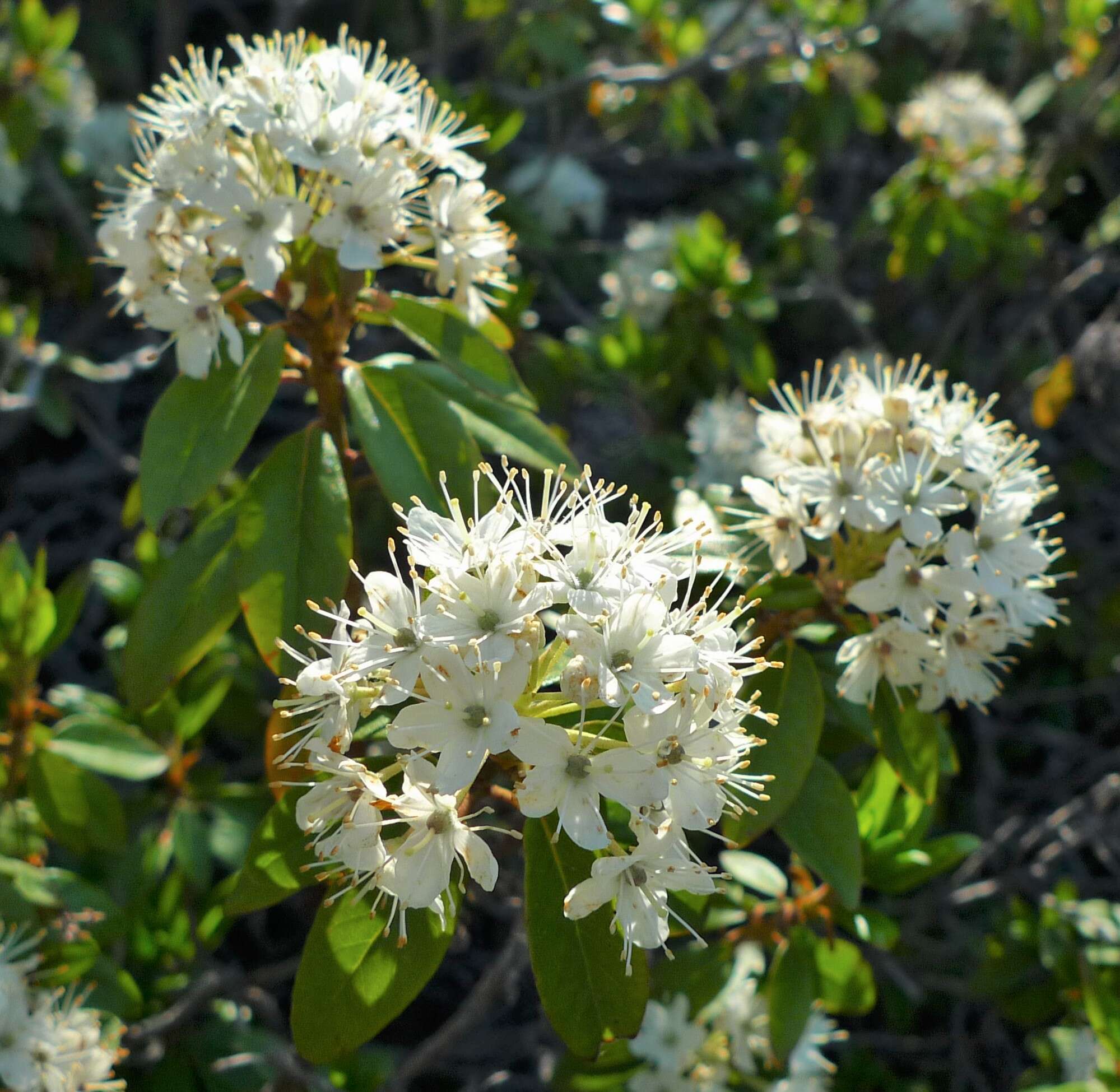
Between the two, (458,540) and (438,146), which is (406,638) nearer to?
(458,540)

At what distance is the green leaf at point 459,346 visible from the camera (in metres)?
1.64

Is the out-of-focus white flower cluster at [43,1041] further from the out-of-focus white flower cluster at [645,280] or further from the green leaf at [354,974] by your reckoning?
the out-of-focus white flower cluster at [645,280]

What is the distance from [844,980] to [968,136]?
2596 mm

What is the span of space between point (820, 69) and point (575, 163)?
853 mm

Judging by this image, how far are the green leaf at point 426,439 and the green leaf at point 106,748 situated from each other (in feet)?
2.51

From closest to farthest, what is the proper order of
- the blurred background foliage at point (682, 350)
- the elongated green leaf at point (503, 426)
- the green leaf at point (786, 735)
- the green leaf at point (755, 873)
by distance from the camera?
the green leaf at point (786, 735) < the elongated green leaf at point (503, 426) < the green leaf at point (755, 873) < the blurred background foliage at point (682, 350)

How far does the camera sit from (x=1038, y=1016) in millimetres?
2281

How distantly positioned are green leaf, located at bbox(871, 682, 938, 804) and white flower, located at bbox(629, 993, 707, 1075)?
0.68 m

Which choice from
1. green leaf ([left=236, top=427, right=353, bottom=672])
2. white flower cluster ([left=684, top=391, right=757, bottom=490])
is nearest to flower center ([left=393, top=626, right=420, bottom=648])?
green leaf ([left=236, top=427, right=353, bottom=672])

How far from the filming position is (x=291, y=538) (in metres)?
1.55

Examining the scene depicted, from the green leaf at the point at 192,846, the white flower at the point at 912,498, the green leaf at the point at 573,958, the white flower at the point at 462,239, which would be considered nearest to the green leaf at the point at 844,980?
the green leaf at the point at 573,958

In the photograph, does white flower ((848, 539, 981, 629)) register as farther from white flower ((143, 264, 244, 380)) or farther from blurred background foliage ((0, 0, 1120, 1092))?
white flower ((143, 264, 244, 380))

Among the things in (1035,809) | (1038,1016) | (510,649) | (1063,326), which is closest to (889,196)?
(1063,326)

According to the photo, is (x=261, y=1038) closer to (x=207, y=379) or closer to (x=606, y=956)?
(x=606, y=956)
